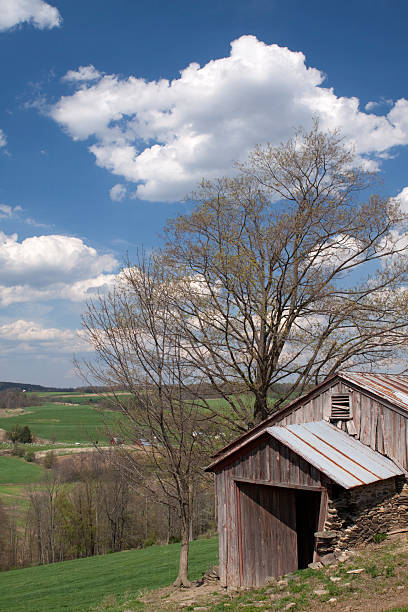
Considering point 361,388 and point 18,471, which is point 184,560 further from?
point 18,471

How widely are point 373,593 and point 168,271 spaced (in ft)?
38.8

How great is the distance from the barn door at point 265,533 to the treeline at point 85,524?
40.1 metres

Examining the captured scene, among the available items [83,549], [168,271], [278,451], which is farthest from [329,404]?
[83,549]

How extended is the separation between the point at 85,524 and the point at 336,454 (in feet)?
161

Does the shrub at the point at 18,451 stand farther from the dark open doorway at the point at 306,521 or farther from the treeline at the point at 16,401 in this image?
the dark open doorway at the point at 306,521

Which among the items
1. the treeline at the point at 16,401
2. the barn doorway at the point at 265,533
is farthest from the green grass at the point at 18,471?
the treeline at the point at 16,401

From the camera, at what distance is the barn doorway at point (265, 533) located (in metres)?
12.4

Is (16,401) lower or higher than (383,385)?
lower

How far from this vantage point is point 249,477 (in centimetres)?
1234

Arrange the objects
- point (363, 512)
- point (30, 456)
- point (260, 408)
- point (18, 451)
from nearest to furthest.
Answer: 1. point (363, 512)
2. point (260, 408)
3. point (30, 456)
4. point (18, 451)

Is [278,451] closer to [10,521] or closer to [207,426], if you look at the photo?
[207,426]

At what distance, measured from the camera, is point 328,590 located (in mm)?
8648

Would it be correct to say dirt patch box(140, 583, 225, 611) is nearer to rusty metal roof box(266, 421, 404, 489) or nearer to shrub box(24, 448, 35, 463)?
rusty metal roof box(266, 421, 404, 489)

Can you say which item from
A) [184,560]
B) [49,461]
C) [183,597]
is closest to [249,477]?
[183,597]
